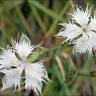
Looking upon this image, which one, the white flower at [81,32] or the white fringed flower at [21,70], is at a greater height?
the white flower at [81,32]

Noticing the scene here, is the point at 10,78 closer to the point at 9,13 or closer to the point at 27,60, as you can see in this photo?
the point at 27,60

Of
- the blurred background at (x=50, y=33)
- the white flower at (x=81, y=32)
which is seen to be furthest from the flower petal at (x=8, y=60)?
the blurred background at (x=50, y=33)

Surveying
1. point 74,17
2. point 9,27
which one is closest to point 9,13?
point 9,27

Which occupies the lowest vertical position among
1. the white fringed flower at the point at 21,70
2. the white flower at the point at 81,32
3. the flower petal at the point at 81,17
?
the white fringed flower at the point at 21,70

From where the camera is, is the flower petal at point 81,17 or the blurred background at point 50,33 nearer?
the flower petal at point 81,17

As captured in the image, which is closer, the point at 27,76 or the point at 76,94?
the point at 27,76

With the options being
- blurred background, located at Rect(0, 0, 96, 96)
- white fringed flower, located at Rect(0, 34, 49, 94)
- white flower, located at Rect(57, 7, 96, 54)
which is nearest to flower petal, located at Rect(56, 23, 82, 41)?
white flower, located at Rect(57, 7, 96, 54)

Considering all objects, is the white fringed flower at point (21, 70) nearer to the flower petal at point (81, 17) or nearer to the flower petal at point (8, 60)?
the flower petal at point (8, 60)
